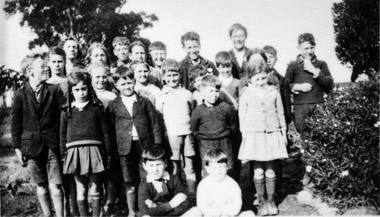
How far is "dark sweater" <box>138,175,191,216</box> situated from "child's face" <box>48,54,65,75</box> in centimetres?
176

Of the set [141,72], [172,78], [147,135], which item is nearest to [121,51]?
[141,72]

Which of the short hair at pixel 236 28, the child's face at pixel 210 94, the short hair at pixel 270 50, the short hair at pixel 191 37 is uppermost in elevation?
the short hair at pixel 236 28

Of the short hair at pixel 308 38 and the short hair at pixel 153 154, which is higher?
the short hair at pixel 308 38

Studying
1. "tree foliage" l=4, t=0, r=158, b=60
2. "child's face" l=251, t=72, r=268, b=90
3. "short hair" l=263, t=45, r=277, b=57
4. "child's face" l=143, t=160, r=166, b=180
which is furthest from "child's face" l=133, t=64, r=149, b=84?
"tree foliage" l=4, t=0, r=158, b=60

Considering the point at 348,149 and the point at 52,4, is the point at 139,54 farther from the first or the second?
the point at 52,4

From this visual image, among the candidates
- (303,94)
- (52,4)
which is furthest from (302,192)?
(52,4)

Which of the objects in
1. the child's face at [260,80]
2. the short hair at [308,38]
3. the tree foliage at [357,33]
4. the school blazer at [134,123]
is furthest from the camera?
the tree foliage at [357,33]

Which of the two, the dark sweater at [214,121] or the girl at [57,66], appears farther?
the girl at [57,66]

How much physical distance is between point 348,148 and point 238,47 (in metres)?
2.13

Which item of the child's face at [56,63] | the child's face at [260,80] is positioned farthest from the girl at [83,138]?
the child's face at [260,80]

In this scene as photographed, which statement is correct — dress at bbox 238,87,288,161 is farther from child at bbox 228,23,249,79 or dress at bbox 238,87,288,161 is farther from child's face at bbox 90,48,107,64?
child's face at bbox 90,48,107,64

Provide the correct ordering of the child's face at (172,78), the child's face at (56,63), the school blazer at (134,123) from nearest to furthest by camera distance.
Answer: the school blazer at (134,123) < the child's face at (56,63) < the child's face at (172,78)

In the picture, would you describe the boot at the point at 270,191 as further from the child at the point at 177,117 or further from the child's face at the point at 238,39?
the child's face at the point at 238,39

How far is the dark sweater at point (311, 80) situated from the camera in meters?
4.59
